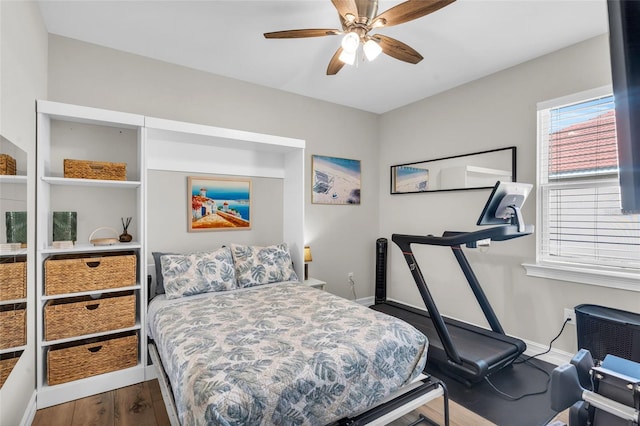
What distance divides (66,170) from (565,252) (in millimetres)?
4144

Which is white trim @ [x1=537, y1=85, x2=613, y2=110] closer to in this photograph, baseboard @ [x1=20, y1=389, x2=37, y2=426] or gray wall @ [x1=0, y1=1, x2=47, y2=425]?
gray wall @ [x1=0, y1=1, x2=47, y2=425]

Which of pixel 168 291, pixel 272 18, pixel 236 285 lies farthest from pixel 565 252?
pixel 168 291

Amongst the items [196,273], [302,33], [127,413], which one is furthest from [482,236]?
[127,413]

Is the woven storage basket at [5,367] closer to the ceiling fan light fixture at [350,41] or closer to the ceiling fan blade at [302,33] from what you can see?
the ceiling fan blade at [302,33]

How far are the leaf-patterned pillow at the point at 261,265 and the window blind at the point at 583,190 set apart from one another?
7.87ft

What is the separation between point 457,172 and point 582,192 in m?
1.14

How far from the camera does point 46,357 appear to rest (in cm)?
231

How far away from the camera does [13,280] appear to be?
1617 millimetres

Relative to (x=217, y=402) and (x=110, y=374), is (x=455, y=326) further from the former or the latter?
(x=110, y=374)

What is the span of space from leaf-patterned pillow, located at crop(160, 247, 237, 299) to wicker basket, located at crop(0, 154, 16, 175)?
125 centimetres

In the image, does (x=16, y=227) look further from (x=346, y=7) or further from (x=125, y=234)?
(x=346, y=7)

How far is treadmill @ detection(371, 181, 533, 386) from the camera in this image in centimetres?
229

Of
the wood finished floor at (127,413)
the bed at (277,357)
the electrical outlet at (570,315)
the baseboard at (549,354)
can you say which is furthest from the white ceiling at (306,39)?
the wood finished floor at (127,413)

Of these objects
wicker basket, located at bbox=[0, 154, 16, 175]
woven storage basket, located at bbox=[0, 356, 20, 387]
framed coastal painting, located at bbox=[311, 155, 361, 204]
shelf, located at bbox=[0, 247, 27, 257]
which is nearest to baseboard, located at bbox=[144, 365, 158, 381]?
woven storage basket, located at bbox=[0, 356, 20, 387]
